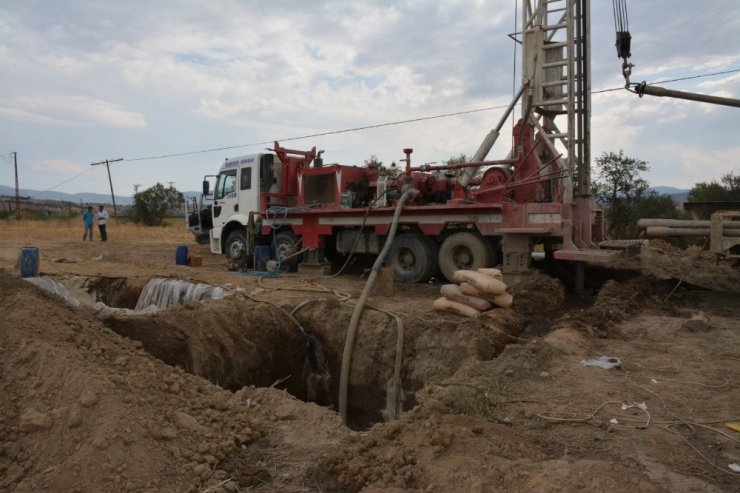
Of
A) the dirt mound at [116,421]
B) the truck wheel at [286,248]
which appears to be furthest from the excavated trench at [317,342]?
the truck wheel at [286,248]

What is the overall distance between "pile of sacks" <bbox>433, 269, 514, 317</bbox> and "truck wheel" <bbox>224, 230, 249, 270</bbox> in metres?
6.80

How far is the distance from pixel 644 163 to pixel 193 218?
1431 centimetres

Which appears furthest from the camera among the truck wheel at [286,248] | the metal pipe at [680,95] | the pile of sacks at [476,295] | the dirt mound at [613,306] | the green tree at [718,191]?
the green tree at [718,191]

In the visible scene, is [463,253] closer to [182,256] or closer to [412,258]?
[412,258]

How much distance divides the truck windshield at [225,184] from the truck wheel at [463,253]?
19.5 feet

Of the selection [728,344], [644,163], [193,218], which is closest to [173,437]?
[728,344]

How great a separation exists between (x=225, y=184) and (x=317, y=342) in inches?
265

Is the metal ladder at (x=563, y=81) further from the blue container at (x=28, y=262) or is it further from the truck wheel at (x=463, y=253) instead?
the blue container at (x=28, y=262)

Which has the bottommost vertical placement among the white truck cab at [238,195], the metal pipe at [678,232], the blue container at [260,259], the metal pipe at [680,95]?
the blue container at [260,259]

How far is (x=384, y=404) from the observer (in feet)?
27.1

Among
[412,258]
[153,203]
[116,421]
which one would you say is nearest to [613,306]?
[412,258]

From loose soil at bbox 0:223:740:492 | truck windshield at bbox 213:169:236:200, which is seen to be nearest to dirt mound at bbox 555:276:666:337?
loose soil at bbox 0:223:740:492

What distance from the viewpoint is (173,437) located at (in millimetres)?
4004

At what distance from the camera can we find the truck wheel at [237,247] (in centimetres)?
1402
